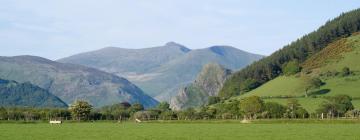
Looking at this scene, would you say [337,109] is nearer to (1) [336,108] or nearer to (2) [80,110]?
(1) [336,108]

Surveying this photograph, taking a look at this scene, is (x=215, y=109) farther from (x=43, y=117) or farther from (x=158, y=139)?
(x=158, y=139)

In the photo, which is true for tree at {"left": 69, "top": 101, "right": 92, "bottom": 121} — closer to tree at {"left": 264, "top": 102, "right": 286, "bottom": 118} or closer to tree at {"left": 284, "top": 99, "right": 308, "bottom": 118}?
tree at {"left": 264, "top": 102, "right": 286, "bottom": 118}

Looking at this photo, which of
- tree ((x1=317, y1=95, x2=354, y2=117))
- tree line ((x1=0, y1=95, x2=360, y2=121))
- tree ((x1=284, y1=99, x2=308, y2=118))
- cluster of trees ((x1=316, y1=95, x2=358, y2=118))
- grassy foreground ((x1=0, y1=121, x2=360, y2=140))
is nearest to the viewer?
grassy foreground ((x1=0, y1=121, x2=360, y2=140))

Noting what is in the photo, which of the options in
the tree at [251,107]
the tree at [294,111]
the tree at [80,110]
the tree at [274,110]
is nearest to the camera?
the tree at [294,111]

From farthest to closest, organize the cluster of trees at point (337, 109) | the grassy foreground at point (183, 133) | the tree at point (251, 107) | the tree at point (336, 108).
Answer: the tree at point (336, 108)
the tree at point (251, 107)
the cluster of trees at point (337, 109)
the grassy foreground at point (183, 133)

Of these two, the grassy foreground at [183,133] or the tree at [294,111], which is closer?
the grassy foreground at [183,133]

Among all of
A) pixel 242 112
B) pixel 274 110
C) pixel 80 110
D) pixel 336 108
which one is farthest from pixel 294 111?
pixel 80 110

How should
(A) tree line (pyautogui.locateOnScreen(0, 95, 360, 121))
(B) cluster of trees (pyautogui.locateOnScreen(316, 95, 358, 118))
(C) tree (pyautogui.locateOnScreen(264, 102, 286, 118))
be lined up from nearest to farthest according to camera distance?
1. (B) cluster of trees (pyautogui.locateOnScreen(316, 95, 358, 118))
2. (A) tree line (pyautogui.locateOnScreen(0, 95, 360, 121))
3. (C) tree (pyautogui.locateOnScreen(264, 102, 286, 118))

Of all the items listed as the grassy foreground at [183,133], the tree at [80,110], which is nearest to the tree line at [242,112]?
the tree at [80,110]

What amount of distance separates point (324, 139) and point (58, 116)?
144481 millimetres

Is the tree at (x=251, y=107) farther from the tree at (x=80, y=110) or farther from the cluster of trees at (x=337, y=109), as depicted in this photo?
the tree at (x=80, y=110)

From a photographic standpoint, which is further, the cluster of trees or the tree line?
the tree line

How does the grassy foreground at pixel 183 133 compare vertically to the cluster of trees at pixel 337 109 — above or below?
below

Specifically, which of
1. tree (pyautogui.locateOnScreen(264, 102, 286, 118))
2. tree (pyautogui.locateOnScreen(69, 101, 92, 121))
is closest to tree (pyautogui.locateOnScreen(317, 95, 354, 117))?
tree (pyautogui.locateOnScreen(264, 102, 286, 118))
